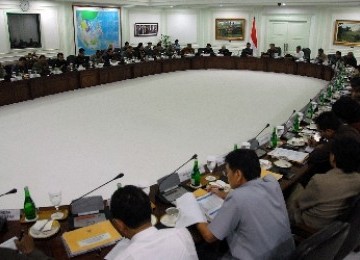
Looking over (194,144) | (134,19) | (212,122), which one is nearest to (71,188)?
(194,144)

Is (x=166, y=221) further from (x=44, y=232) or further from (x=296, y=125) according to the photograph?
(x=296, y=125)

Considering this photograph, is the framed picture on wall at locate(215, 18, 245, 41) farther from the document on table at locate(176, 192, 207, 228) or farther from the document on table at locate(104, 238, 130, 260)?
the document on table at locate(104, 238, 130, 260)

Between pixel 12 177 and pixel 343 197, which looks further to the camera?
pixel 12 177

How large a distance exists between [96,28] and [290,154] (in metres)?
12.3

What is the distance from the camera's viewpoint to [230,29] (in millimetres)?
17094

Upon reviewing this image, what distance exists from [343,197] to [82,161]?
3900mm

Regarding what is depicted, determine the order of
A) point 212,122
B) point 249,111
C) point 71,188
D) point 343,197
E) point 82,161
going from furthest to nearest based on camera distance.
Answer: point 249,111 < point 212,122 < point 82,161 < point 71,188 < point 343,197

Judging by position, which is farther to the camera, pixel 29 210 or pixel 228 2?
pixel 228 2

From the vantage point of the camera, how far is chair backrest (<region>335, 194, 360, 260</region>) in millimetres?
2447

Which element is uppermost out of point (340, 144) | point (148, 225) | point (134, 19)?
point (134, 19)

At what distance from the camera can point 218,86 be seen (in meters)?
11.4

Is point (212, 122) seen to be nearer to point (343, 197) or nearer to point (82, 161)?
point (82, 161)

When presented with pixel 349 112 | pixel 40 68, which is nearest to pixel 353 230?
pixel 349 112

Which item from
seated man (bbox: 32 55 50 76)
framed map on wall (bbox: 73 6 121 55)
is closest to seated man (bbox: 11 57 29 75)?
seated man (bbox: 32 55 50 76)
